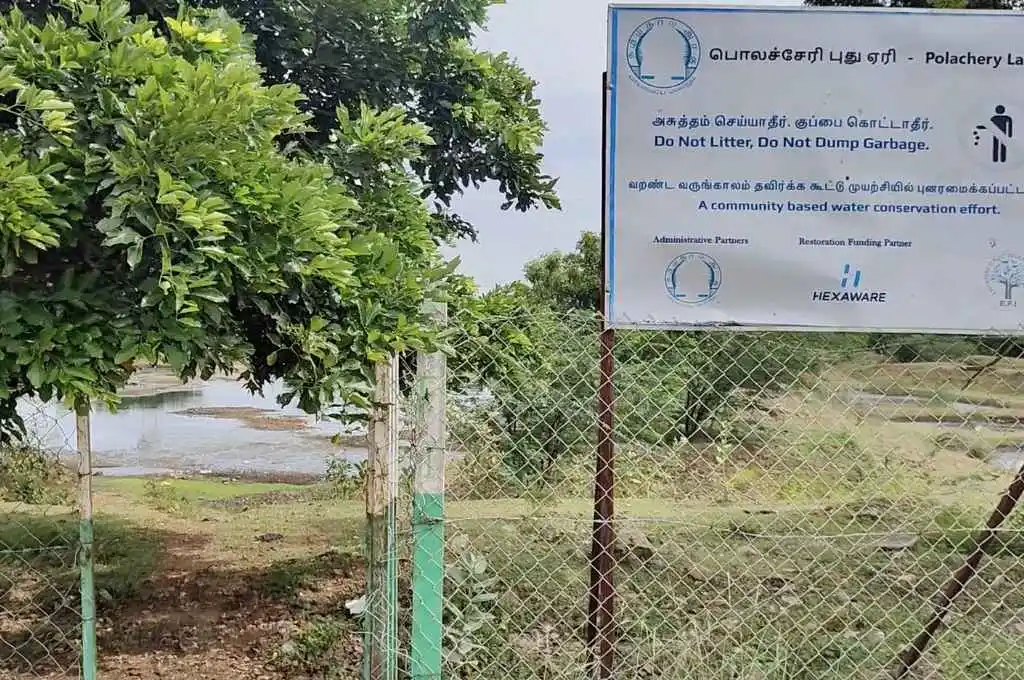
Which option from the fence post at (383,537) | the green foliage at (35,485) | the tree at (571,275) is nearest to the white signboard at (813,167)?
the fence post at (383,537)

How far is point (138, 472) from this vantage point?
34.5 ft

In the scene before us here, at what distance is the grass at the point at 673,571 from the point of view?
3389mm

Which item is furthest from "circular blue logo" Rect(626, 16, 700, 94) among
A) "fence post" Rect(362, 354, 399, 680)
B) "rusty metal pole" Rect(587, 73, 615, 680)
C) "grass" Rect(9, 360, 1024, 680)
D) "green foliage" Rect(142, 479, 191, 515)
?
"green foliage" Rect(142, 479, 191, 515)

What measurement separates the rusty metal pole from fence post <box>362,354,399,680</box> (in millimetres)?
669

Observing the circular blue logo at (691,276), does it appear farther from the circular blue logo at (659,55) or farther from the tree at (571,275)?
the tree at (571,275)

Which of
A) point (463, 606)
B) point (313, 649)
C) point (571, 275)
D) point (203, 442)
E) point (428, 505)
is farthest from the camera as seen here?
point (203, 442)

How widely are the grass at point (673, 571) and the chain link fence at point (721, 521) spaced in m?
0.02

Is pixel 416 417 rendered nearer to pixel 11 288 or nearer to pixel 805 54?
pixel 11 288

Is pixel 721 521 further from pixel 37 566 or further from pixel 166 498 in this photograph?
pixel 166 498

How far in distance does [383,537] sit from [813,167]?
1853 mm

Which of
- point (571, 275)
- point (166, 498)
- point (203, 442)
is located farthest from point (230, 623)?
point (203, 442)

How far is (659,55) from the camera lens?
2.62m

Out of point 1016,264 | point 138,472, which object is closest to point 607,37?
point 1016,264

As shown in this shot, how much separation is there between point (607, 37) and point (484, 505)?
119 inches
